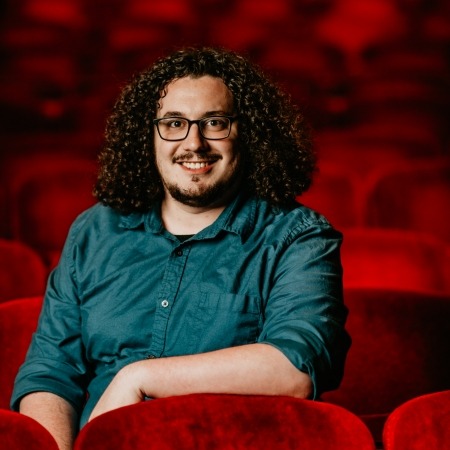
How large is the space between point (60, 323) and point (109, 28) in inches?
62.4

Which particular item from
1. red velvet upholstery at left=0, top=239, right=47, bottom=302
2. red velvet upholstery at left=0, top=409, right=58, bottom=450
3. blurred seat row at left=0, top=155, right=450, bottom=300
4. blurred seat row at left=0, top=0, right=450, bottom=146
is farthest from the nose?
blurred seat row at left=0, top=0, right=450, bottom=146

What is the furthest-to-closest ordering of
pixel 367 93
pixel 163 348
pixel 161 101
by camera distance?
pixel 367 93 → pixel 161 101 → pixel 163 348

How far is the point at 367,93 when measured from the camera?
2295mm

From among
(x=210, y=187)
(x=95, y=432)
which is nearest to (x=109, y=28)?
(x=210, y=187)

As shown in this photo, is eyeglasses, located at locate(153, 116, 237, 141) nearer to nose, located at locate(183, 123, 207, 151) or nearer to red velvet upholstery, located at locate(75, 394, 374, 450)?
nose, located at locate(183, 123, 207, 151)

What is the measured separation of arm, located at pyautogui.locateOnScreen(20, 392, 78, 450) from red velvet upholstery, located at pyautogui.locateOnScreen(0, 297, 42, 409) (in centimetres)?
10

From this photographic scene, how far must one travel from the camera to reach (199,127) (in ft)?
3.11

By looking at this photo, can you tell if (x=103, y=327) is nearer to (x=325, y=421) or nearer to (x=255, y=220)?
(x=255, y=220)

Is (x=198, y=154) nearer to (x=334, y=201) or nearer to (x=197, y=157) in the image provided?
(x=197, y=157)

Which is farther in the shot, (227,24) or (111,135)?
(227,24)

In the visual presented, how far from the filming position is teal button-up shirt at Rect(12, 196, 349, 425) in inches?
33.8

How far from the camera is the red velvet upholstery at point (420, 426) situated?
642 mm

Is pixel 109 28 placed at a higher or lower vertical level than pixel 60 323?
higher

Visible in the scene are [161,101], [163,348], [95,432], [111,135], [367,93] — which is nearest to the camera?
[95,432]
